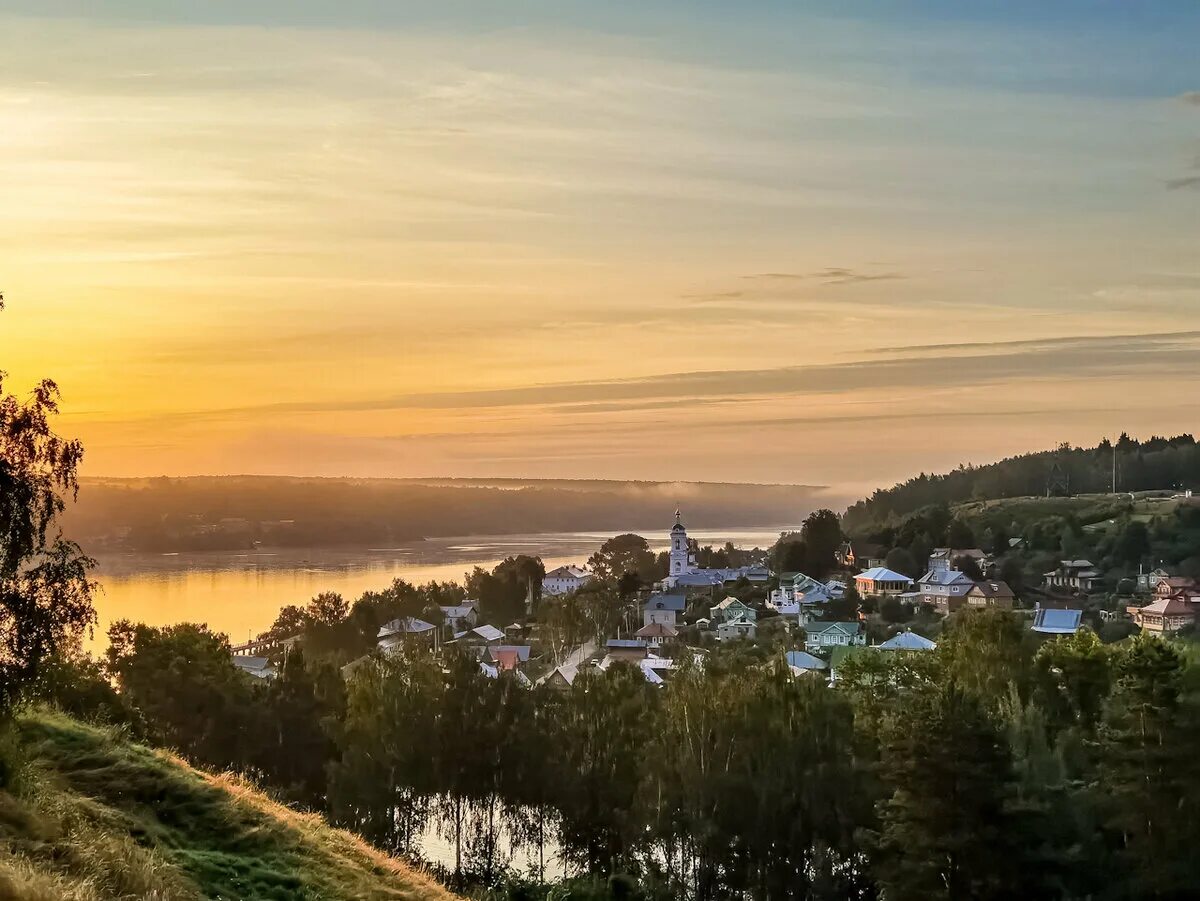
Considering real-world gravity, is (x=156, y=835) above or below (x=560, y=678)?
above

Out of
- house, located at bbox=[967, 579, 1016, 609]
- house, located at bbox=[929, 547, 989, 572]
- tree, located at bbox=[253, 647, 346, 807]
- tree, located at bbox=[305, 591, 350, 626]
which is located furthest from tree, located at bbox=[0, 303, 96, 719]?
house, located at bbox=[929, 547, 989, 572]

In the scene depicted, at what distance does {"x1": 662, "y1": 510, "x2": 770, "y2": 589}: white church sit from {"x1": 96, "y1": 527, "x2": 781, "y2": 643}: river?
56.1ft

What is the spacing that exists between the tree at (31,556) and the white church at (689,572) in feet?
188

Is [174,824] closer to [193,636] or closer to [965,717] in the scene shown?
[965,717]

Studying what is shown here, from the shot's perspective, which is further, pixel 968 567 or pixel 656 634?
pixel 968 567

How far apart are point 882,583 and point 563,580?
23439 mm

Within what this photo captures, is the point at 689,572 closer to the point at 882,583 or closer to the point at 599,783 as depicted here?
the point at 882,583

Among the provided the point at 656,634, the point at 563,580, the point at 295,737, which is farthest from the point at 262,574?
the point at 295,737

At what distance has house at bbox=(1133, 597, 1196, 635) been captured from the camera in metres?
43.9

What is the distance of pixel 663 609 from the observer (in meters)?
55.2

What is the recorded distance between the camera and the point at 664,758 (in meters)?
18.1

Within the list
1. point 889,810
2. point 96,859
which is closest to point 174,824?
point 96,859

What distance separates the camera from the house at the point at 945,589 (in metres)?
52.3

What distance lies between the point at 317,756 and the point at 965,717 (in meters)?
12.3
